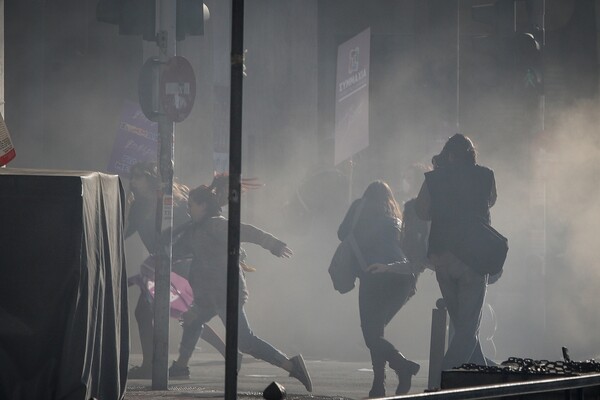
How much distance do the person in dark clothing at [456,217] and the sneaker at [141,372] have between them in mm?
3015

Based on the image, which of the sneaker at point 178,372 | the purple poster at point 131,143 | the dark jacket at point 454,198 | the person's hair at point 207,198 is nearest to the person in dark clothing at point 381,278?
the dark jacket at point 454,198

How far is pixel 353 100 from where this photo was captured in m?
20.0

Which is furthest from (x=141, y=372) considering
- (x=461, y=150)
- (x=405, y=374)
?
(x=461, y=150)

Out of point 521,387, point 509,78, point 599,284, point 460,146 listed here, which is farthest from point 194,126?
point 521,387

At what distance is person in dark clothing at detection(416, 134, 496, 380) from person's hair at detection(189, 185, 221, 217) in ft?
7.39

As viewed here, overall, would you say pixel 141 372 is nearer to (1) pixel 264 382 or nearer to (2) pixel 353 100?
(1) pixel 264 382

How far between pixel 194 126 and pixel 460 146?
1090cm

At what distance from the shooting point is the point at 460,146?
12281 mm

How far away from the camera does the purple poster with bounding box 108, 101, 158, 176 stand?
18125mm

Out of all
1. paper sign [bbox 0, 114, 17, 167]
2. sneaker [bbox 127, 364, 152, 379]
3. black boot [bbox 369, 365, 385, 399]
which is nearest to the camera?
paper sign [bbox 0, 114, 17, 167]

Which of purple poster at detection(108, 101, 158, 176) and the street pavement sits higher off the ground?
purple poster at detection(108, 101, 158, 176)

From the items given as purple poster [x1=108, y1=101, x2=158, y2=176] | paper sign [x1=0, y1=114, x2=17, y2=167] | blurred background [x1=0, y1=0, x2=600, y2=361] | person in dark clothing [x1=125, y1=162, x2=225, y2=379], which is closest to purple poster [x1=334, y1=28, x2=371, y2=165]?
blurred background [x1=0, y1=0, x2=600, y2=361]

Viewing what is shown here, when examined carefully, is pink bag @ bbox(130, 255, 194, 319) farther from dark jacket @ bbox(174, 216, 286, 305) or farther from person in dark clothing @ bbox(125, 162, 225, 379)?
dark jacket @ bbox(174, 216, 286, 305)

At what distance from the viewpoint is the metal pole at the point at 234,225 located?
218 inches
